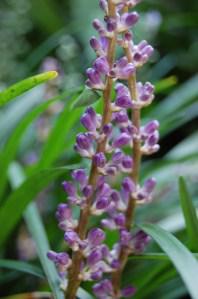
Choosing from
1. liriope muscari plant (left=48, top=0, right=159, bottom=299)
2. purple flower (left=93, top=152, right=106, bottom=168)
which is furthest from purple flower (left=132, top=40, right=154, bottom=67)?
purple flower (left=93, top=152, right=106, bottom=168)

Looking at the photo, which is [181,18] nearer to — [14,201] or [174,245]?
[14,201]

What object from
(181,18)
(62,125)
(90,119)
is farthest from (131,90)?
(181,18)

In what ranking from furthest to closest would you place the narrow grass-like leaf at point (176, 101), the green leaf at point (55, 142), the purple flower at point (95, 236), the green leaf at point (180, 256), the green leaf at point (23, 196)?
the narrow grass-like leaf at point (176, 101)
the green leaf at point (55, 142)
the green leaf at point (23, 196)
the purple flower at point (95, 236)
the green leaf at point (180, 256)

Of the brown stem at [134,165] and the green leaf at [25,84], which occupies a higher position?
the green leaf at [25,84]

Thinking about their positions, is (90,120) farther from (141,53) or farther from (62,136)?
(62,136)

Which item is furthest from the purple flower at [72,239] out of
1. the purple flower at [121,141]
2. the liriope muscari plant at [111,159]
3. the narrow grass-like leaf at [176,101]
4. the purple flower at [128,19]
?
the narrow grass-like leaf at [176,101]

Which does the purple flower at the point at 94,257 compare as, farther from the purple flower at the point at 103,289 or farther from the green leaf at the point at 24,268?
the green leaf at the point at 24,268
